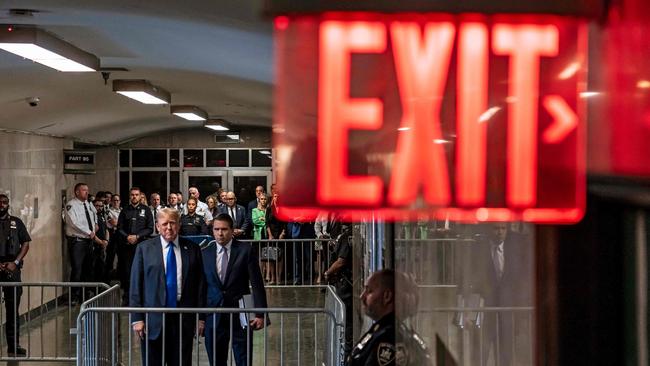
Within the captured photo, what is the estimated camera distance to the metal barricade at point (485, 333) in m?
3.00

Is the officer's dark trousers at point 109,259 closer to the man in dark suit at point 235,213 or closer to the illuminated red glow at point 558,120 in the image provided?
the man in dark suit at point 235,213

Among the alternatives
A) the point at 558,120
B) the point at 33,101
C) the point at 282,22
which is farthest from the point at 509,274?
the point at 33,101

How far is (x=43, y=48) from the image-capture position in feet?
27.8

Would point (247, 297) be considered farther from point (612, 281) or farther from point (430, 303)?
point (612, 281)

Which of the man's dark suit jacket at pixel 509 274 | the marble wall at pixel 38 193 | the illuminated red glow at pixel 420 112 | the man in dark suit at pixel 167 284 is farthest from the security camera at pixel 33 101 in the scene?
the illuminated red glow at pixel 420 112

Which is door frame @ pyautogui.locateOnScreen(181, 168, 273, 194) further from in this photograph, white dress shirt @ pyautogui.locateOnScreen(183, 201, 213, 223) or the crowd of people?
white dress shirt @ pyautogui.locateOnScreen(183, 201, 213, 223)

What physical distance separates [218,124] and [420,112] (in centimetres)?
2043

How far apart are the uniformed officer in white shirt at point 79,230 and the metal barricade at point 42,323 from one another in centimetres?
56

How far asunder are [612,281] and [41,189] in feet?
51.9

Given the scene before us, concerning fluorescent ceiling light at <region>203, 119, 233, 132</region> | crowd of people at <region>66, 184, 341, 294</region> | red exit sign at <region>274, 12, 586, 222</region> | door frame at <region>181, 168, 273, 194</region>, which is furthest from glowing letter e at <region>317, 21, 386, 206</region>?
door frame at <region>181, 168, 273, 194</region>

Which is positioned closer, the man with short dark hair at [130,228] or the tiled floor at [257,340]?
the tiled floor at [257,340]

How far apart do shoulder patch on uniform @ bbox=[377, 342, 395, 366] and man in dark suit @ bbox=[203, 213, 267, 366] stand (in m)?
3.55

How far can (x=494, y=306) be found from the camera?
3.21 metres

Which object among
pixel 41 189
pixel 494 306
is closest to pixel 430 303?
pixel 494 306
